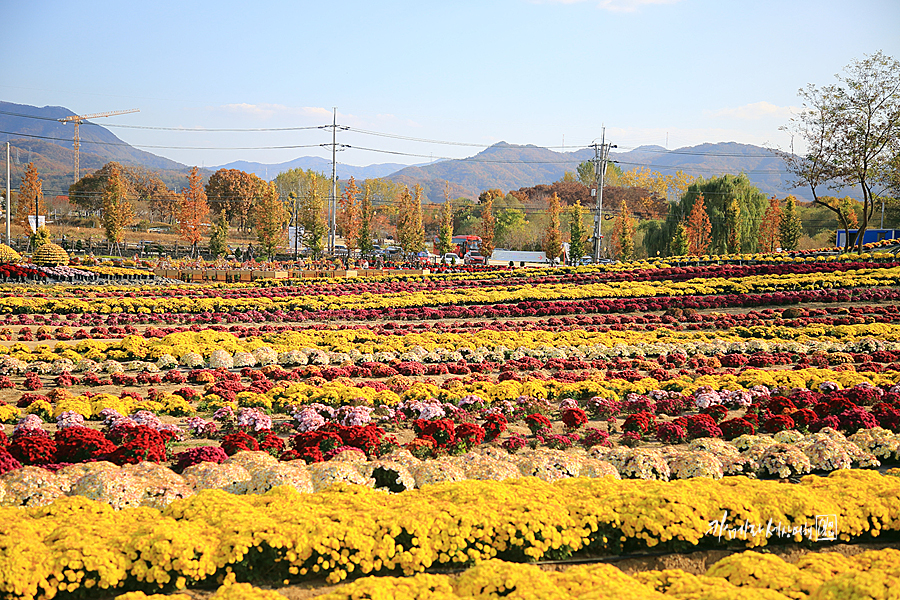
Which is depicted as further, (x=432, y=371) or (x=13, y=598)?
(x=432, y=371)

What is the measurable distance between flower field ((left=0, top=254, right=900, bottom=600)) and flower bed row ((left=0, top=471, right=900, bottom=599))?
0.03 m

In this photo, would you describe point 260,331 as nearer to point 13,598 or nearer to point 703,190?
point 13,598

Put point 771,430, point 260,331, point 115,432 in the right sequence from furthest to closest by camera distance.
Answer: point 260,331 < point 771,430 < point 115,432

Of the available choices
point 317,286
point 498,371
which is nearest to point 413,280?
point 317,286

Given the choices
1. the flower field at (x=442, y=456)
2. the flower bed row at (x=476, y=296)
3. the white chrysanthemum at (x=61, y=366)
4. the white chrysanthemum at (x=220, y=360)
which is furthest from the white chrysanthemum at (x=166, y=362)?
the flower bed row at (x=476, y=296)

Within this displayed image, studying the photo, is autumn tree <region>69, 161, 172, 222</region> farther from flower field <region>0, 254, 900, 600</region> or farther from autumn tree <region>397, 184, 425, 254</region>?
flower field <region>0, 254, 900, 600</region>

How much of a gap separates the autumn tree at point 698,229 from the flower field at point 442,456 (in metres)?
43.7

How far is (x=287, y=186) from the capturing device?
490 ft

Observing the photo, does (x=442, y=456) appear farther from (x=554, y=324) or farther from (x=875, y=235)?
(x=875, y=235)

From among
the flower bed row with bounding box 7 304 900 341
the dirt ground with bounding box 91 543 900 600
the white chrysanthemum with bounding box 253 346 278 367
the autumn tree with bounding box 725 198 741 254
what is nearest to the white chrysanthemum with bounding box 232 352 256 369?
the white chrysanthemum with bounding box 253 346 278 367

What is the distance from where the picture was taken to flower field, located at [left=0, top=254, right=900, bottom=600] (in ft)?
20.6

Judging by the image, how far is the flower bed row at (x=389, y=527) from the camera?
6254 millimetres

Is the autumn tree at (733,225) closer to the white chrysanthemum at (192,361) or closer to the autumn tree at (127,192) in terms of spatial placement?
the white chrysanthemum at (192,361)

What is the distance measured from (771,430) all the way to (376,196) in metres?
143
